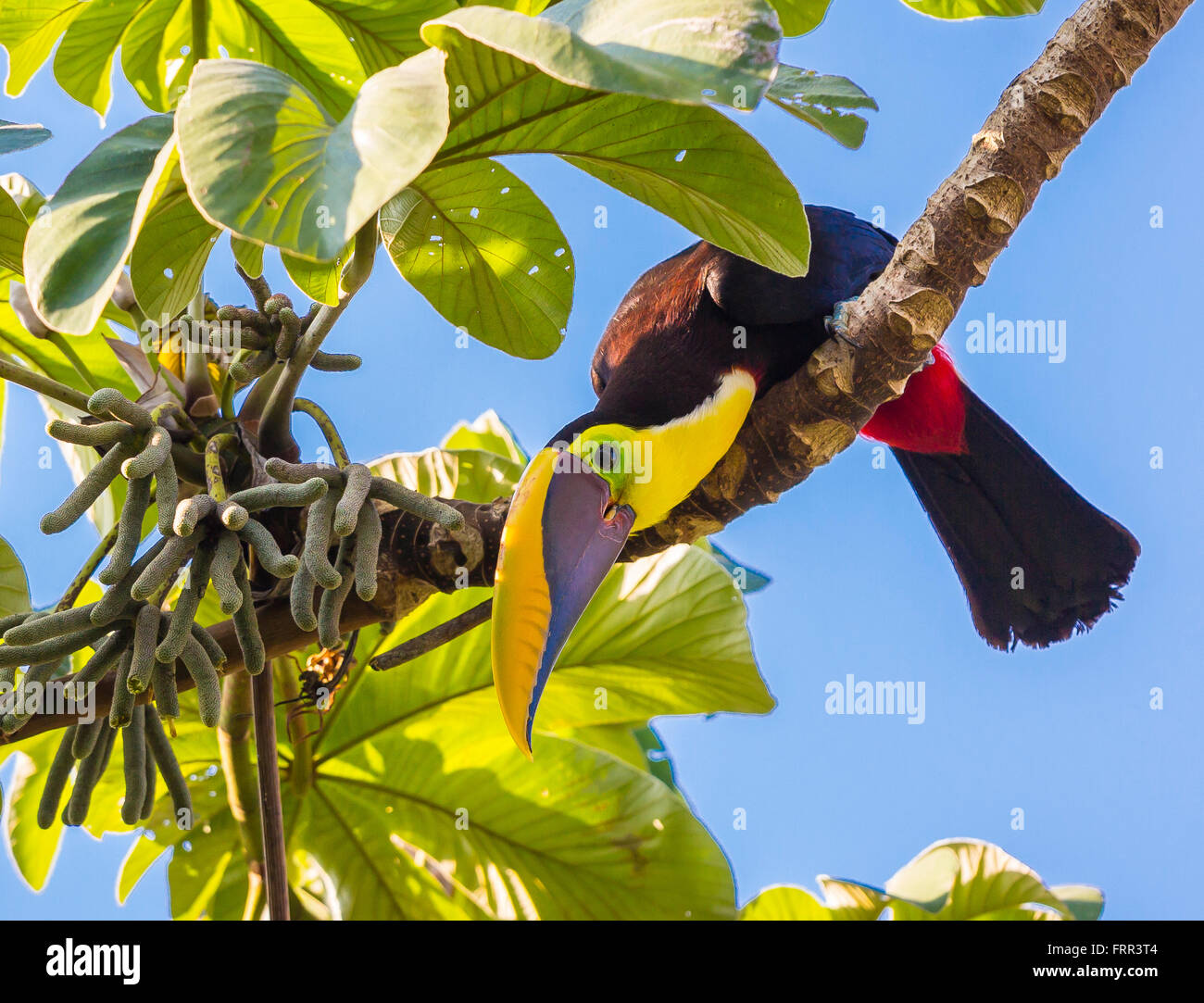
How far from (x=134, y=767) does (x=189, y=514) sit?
0.29m

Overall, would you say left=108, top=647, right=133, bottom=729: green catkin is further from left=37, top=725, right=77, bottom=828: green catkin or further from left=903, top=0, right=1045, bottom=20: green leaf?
left=903, top=0, right=1045, bottom=20: green leaf

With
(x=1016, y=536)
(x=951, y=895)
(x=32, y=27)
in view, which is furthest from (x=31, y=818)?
(x=1016, y=536)

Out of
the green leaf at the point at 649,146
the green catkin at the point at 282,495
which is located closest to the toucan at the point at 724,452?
the green catkin at the point at 282,495

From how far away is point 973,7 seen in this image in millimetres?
1320

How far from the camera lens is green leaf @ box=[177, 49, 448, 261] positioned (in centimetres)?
66

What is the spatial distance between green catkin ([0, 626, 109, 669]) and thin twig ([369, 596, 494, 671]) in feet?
1.01

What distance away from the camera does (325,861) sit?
1.54 m

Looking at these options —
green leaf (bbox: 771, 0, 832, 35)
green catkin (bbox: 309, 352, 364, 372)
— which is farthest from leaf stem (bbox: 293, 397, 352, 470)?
green leaf (bbox: 771, 0, 832, 35)

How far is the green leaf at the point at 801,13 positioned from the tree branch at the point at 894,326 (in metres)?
0.26

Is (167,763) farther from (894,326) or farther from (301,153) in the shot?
(894,326)

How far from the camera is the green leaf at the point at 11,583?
3.99ft

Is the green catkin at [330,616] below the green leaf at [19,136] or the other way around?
below

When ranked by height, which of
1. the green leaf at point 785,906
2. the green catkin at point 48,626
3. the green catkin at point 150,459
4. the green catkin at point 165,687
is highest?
the green catkin at point 150,459

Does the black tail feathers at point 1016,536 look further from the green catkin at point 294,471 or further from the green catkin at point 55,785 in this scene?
the green catkin at point 55,785
